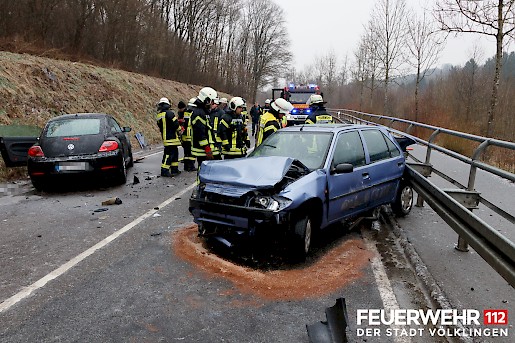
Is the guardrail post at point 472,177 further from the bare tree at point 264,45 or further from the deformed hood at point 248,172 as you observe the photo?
the bare tree at point 264,45

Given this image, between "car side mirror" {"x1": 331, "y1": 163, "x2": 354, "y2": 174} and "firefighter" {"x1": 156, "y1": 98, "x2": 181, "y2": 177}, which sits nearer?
"car side mirror" {"x1": 331, "y1": 163, "x2": 354, "y2": 174}

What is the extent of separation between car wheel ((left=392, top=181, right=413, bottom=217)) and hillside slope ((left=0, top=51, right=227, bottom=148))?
11.5m

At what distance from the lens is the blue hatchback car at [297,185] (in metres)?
4.42

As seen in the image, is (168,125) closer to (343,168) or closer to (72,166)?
(72,166)

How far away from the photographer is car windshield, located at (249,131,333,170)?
209 inches

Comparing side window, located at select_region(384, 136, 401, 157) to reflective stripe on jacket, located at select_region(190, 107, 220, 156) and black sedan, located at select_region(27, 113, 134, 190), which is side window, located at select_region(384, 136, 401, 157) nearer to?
reflective stripe on jacket, located at select_region(190, 107, 220, 156)

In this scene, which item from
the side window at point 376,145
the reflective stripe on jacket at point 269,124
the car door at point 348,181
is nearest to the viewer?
the car door at point 348,181

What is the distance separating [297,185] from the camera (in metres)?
4.57

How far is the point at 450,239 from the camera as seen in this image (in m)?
5.38

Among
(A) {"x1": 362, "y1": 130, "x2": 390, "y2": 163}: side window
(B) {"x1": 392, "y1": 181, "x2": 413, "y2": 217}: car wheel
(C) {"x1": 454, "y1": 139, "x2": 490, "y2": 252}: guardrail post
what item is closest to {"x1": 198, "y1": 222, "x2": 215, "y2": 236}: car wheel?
(A) {"x1": 362, "y1": 130, "x2": 390, "y2": 163}: side window

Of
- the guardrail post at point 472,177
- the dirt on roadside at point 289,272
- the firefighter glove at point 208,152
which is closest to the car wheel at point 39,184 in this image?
the firefighter glove at point 208,152

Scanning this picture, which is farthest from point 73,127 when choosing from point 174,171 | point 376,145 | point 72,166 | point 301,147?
point 376,145

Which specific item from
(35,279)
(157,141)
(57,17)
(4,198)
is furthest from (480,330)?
(57,17)

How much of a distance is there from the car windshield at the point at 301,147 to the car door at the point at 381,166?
889 mm
